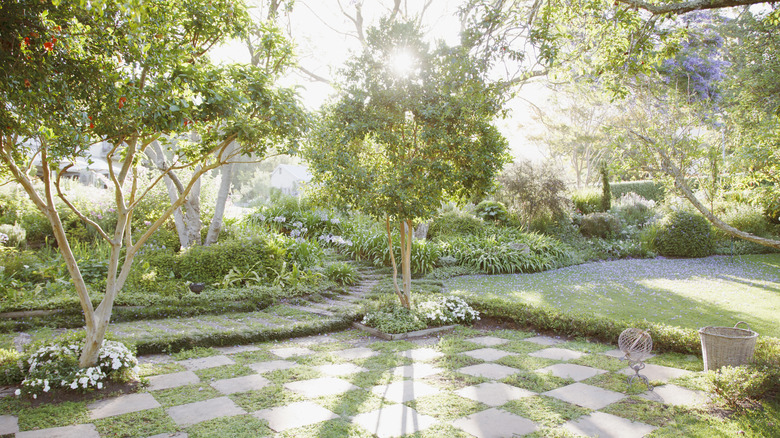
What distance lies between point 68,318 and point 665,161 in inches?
270

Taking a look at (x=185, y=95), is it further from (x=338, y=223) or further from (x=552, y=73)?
(x=338, y=223)

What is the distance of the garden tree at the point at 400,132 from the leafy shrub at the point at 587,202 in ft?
38.6

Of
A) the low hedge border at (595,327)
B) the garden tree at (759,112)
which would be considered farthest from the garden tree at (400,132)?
the garden tree at (759,112)

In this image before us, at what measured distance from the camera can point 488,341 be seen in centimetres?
578

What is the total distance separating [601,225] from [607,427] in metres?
12.2

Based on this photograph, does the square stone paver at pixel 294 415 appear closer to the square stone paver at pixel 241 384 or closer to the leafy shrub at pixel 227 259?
the square stone paver at pixel 241 384

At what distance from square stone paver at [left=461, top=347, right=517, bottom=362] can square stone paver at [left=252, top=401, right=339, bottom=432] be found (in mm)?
2066

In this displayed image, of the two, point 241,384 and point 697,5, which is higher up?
point 697,5

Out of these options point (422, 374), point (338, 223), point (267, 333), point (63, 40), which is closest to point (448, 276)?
point (338, 223)

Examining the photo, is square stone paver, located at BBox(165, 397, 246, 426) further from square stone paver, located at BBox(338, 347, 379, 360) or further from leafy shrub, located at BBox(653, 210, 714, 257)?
leafy shrub, located at BBox(653, 210, 714, 257)

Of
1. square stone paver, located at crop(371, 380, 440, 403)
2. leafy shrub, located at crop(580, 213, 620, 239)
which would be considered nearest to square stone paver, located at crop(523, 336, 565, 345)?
square stone paver, located at crop(371, 380, 440, 403)

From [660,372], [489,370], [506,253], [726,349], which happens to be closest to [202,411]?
[489,370]

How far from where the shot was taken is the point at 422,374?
447 centimetres

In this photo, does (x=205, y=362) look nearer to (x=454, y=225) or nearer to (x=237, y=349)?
(x=237, y=349)
